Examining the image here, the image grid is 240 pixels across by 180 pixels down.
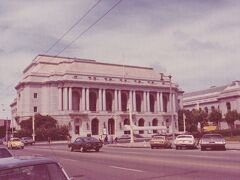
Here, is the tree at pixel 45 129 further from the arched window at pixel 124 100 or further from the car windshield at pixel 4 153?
the car windshield at pixel 4 153

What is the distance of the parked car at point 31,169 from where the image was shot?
5364 millimetres

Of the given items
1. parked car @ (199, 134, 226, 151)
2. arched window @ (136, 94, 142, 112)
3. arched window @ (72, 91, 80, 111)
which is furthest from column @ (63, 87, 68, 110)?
parked car @ (199, 134, 226, 151)

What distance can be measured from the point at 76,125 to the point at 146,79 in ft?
102

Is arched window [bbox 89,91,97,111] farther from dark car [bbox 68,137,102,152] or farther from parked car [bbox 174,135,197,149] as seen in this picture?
dark car [bbox 68,137,102,152]

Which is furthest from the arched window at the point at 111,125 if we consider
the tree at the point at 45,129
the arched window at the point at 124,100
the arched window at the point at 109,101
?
the tree at the point at 45,129

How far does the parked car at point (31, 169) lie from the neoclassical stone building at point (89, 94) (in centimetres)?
10693

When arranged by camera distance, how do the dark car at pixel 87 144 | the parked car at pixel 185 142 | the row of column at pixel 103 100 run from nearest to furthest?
the dark car at pixel 87 144 < the parked car at pixel 185 142 < the row of column at pixel 103 100

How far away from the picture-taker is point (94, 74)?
119812mm

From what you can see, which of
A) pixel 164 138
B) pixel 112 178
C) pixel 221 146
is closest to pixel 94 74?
pixel 164 138

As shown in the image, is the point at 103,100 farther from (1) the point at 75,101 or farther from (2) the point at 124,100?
(2) the point at 124,100

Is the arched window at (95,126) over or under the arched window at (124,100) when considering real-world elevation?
Answer: under

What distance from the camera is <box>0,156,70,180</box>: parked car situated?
536cm

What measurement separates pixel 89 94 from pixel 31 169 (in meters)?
119

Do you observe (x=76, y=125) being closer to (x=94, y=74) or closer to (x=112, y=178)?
(x=94, y=74)
